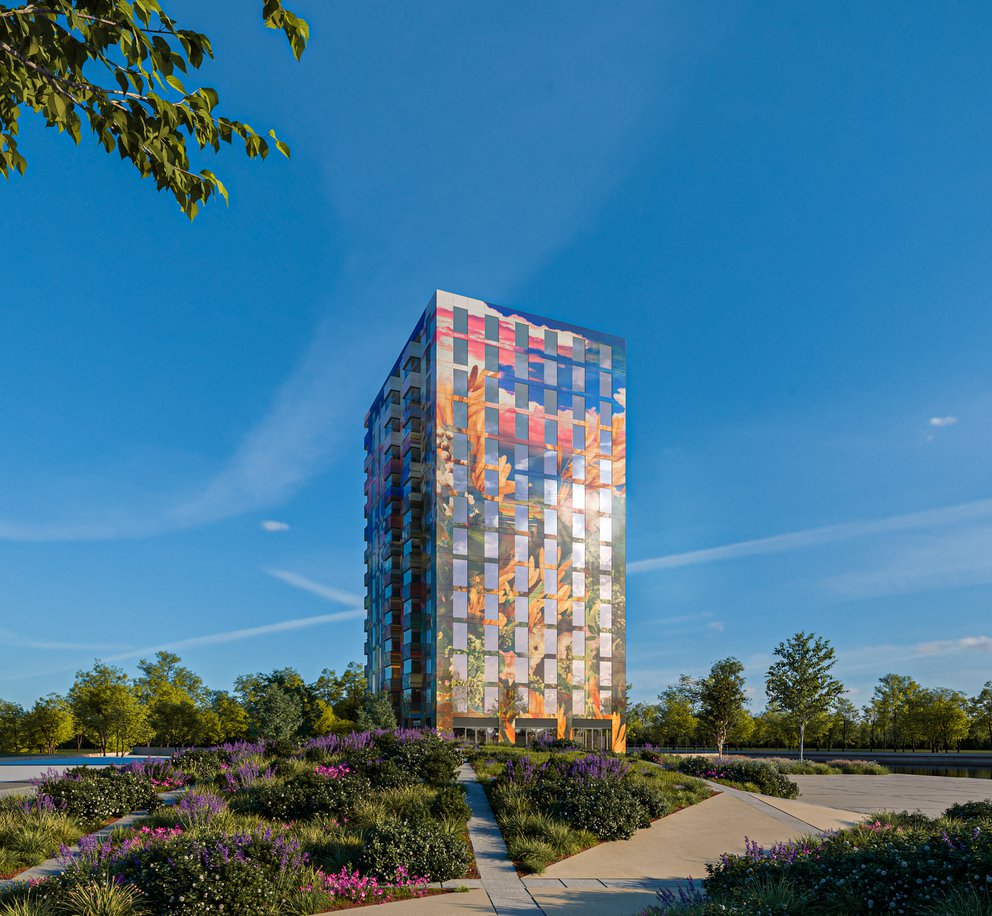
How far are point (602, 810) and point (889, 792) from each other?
20461 millimetres

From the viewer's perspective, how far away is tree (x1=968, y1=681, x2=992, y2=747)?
282 ft

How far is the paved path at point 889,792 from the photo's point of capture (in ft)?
83.7

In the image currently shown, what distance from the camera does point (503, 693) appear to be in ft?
231

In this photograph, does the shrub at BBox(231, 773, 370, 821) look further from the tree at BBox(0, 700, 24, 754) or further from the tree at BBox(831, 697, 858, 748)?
the tree at BBox(831, 697, 858, 748)

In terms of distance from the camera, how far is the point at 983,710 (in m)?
87.0

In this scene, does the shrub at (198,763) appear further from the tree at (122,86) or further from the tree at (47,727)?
the tree at (47,727)

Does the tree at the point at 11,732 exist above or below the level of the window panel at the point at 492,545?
below

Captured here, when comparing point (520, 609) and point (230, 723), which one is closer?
point (520, 609)

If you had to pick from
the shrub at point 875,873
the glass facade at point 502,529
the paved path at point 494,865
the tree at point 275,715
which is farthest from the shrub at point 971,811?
the glass facade at point 502,529

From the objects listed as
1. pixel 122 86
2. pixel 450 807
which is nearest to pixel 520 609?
pixel 450 807

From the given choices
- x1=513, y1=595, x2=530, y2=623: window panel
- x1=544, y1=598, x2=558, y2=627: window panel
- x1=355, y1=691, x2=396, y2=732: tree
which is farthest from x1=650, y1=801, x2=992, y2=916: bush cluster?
x1=544, y1=598, x2=558, y2=627: window panel

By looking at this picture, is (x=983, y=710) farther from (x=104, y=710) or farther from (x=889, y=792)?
(x=104, y=710)

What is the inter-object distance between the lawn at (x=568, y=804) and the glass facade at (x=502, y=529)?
4928cm

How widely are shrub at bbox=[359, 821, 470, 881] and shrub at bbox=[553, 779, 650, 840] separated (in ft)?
12.3
